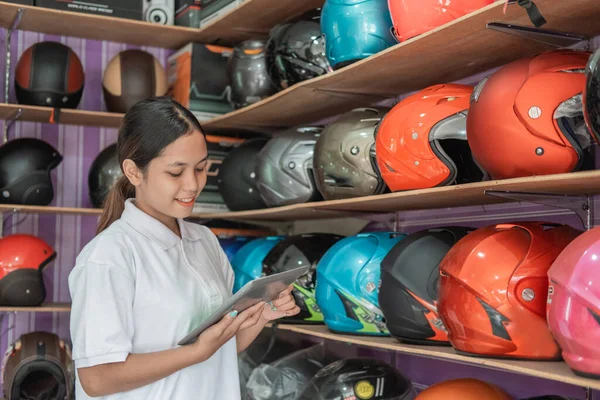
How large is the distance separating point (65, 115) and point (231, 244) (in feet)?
4.21

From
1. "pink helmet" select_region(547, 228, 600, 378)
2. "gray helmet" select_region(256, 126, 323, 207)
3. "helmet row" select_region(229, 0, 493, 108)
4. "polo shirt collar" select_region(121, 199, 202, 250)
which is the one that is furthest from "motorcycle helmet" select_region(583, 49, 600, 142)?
"gray helmet" select_region(256, 126, 323, 207)

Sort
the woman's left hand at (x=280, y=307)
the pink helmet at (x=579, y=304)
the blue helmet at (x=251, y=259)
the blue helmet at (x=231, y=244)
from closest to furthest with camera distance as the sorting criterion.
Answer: the pink helmet at (x=579, y=304) → the woman's left hand at (x=280, y=307) → the blue helmet at (x=251, y=259) → the blue helmet at (x=231, y=244)

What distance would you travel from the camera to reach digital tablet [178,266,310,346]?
2.16m

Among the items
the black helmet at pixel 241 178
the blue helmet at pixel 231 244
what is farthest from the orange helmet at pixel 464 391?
the blue helmet at pixel 231 244

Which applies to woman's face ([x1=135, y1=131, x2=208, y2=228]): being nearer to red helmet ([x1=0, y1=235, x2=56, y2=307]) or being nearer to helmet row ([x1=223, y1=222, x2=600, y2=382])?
helmet row ([x1=223, y1=222, x2=600, y2=382])

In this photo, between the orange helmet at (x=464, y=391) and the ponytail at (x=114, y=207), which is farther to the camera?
the orange helmet at (x=464, y=391)

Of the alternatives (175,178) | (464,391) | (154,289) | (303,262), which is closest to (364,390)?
(464,391)

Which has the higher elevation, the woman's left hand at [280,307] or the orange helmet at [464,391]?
the woman's left hand at [280,307]

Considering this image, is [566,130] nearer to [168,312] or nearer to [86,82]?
[168,312]

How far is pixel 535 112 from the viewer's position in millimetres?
2322

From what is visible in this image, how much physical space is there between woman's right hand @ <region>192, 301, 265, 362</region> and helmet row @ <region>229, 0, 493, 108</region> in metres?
1.23

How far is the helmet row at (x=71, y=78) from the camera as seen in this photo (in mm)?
4539

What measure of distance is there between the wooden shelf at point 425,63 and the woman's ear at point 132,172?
1.05 meters

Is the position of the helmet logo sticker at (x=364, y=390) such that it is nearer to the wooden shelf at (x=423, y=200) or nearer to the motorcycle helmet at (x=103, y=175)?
the wooden shelf at (x=423, y=200)
